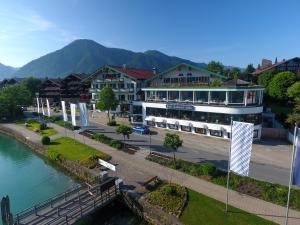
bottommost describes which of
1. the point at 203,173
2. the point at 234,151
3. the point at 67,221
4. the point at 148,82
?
the point at 67,221

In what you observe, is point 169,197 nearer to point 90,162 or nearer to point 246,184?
point 246,184

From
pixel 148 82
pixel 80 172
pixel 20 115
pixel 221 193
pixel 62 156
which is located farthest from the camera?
pixel 20 115

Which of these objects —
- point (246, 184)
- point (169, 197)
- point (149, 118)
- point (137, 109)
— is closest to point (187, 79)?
point (149, 118)

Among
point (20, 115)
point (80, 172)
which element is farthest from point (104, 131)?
point (20, 115)

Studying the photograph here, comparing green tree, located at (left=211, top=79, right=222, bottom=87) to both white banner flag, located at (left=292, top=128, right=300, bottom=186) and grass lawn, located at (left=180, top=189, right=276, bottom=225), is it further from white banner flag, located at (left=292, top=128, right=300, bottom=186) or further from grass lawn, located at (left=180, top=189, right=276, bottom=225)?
white banner flag, located at (left=292, top=128, right=300, bottom=186)

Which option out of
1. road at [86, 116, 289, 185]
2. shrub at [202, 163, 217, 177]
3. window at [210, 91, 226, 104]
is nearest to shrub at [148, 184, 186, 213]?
shrub at [202, 163, 217, 177]

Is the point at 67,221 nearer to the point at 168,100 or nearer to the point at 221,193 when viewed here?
the point at 221,193
